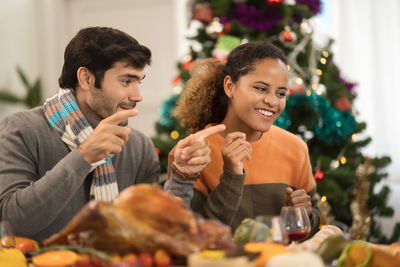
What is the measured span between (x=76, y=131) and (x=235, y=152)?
519mm

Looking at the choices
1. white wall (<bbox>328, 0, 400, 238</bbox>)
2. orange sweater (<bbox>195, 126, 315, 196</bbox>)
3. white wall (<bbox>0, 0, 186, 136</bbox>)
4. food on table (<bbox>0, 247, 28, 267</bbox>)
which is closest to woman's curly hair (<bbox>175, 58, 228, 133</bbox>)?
orange sweater (<bbox>195, 126, 315, 196</bbox>)

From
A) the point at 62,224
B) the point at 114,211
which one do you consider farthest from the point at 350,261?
the point at 62,224

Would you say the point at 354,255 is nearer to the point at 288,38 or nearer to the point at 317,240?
the point at 317,240

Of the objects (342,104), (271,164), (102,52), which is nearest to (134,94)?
(102,52)

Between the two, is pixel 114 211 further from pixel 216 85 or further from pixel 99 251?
pixel 216 85

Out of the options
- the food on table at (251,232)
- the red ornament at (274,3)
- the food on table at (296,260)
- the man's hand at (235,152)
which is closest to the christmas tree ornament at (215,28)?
the red ornament at (274,3)

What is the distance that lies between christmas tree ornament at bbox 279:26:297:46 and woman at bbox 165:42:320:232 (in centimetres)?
111

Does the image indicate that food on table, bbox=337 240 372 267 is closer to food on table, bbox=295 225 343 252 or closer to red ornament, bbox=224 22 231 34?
food on table, bbox=295 225 343 252

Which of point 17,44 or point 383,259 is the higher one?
point 383,259

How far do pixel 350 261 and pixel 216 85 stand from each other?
3.49 feet

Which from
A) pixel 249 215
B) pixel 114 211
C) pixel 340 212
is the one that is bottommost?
pixel 340 212

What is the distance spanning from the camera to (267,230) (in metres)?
1.07

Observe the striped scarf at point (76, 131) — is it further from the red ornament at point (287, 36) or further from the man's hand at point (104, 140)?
the red ornament at point (287, 36)

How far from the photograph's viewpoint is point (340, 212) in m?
3.11
